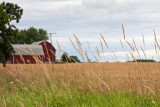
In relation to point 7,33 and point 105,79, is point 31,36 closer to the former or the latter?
point 7,33

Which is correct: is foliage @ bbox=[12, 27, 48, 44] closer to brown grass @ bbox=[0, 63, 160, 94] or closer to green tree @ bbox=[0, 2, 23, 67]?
green tree @ bbox=[0, 2, 23, 67]

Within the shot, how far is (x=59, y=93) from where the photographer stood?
531 centimetres

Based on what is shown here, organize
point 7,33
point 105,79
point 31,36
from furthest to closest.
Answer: point 31,36 < point 7,33 < point 105,79

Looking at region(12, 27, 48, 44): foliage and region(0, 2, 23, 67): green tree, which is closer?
region(0, 2, 23, 67): green tree

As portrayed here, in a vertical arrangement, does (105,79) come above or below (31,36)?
below

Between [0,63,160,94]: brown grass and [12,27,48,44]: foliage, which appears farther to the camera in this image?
[12,27,48,44]: foliage

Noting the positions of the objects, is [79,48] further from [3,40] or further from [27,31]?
[27,31]

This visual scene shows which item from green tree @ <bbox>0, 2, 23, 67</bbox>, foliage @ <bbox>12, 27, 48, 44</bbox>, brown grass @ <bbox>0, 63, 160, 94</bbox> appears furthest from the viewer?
foliage @ <bbox>12, 27, 48, 44</bbox>

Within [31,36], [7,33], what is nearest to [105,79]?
[7,33]

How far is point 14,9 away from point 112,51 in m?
21.7

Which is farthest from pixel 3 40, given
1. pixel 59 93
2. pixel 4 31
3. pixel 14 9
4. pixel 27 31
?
pixel 27 31

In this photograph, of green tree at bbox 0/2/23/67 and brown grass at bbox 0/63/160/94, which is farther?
green tree at bbox 0/2/23/67

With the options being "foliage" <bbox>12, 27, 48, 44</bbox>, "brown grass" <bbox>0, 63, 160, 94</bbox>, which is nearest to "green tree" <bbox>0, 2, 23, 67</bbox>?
"brown grass" <bbox>0, 63, 160, 94</bbox>

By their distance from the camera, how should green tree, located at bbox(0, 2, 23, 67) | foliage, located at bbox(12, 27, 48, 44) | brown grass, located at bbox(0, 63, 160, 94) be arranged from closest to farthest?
brown grass, located at bbox(0, 63, 160, 94) < green tree, located at bbox(0, 2, 23, 67) < foliage, located at bbox(12, 27, 48, 44)
